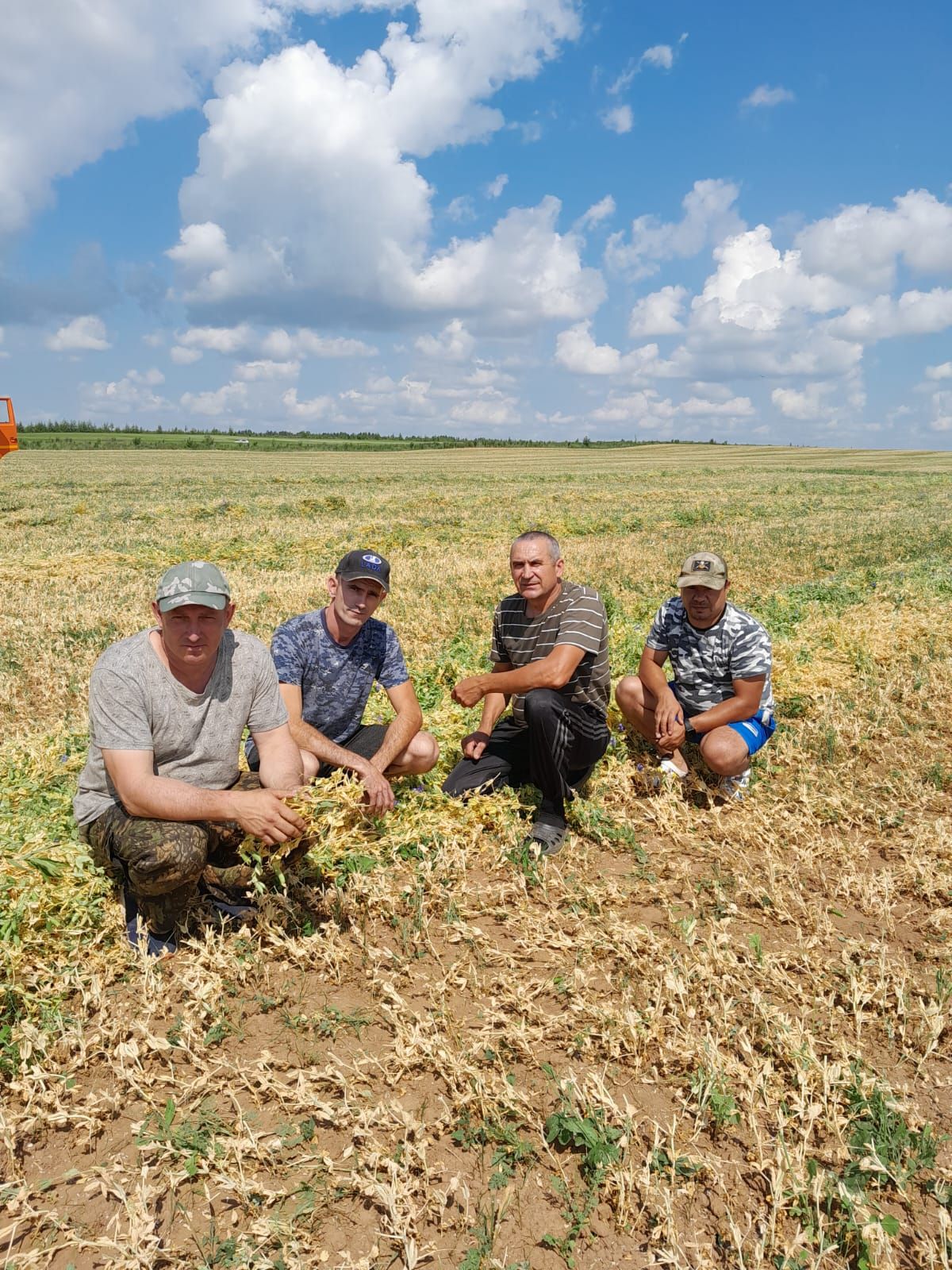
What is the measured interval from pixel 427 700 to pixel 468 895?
3.12m

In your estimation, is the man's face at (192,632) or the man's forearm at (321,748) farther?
the man's forearm at (321,748)

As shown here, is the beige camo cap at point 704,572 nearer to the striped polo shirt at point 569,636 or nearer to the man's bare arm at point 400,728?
the striped polo shirt at point 569,636

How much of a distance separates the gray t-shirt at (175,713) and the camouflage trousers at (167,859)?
19 cm

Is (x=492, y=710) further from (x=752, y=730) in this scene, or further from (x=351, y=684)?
(x=752, y=730)

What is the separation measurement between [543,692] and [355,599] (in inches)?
52.8

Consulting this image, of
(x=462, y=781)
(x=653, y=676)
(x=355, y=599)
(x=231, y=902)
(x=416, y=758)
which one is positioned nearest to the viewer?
(x=231, y=902)

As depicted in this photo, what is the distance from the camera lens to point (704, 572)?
5.70 metres

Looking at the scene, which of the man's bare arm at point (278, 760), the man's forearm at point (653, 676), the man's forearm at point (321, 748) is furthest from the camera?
the man's forearm at point (653, 676)

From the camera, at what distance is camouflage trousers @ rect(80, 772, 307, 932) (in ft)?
12.7

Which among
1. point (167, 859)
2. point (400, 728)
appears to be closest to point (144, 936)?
point (167, 859)

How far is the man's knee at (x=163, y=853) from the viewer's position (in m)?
3.84

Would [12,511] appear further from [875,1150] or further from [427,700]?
[875,1150]

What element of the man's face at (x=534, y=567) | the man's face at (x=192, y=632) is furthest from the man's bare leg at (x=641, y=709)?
the man's face at (x=192, y=632)

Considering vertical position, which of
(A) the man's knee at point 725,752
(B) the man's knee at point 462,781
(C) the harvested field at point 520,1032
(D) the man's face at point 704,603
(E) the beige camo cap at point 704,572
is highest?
(E) the beige camo cap at point 704,572
